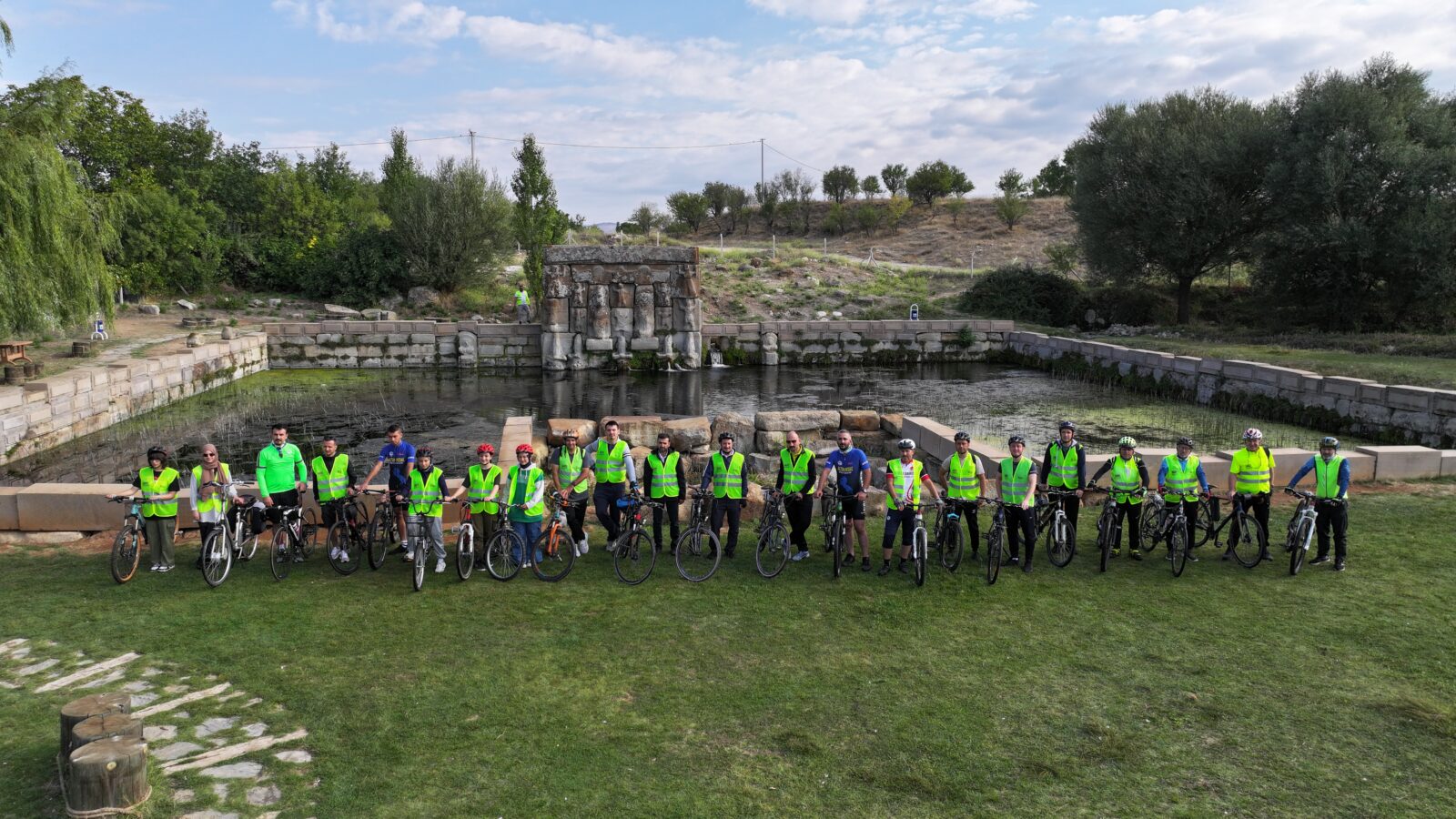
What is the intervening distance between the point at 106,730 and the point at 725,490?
6076 mm

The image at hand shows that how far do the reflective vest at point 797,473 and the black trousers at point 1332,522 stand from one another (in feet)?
17.4

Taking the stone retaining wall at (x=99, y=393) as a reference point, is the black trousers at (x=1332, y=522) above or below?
below

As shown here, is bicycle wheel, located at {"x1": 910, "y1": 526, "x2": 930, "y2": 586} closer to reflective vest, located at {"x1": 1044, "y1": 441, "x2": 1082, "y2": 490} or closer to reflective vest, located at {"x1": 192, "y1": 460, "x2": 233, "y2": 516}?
reflective vest, located at {"x1": 1044, "y1": 441, "x2": 1082, "y2": 490}

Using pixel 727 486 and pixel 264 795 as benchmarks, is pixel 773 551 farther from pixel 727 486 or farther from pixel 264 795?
pixel 264 795

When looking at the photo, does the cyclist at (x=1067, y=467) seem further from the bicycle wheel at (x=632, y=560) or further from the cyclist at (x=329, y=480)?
the cyclist at (x=329, y=480)

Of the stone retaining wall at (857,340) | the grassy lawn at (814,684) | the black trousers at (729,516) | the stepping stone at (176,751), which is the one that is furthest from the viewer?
the stone retaining wall at (857,340)

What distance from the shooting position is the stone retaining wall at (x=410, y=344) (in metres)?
29.2

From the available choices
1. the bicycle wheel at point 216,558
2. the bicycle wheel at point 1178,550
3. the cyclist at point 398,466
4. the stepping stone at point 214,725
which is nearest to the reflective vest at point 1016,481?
the bicycle wheel at point 1178,550

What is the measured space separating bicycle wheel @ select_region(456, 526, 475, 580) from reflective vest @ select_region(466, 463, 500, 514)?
1.16 ft

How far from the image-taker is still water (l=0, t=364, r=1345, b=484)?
1678cm

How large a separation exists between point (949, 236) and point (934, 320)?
100 ft

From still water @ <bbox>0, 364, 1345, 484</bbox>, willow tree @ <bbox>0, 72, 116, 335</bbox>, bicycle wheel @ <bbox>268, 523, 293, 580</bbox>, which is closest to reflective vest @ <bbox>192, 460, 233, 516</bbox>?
bicycle wheel @ <bbox>268, 523, 293, 580</bbox>

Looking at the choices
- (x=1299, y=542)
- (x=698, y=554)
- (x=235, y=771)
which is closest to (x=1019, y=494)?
(x=1299, y=542)

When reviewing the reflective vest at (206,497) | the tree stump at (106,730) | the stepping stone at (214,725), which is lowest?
the stepping stone at (214,725)
